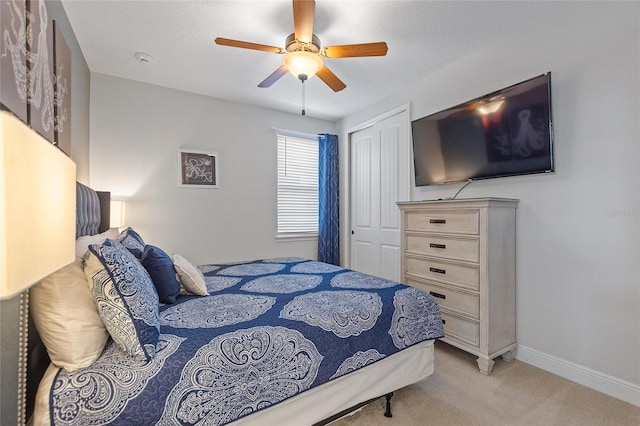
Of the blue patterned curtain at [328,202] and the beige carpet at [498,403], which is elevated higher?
the blue patterned curtain at [328,202]

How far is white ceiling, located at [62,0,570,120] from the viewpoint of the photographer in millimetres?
2041

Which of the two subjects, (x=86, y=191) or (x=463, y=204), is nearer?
(x=86, y=191)

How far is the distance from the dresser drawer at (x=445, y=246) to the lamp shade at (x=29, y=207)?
7.83ft

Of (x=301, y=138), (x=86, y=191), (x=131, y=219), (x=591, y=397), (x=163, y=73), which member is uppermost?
(x=163, y=73)

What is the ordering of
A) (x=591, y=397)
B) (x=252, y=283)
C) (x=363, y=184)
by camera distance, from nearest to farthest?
(x=591, y=397) < (x=252, y=283) < (x=363, y=184)

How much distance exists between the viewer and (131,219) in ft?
10.3

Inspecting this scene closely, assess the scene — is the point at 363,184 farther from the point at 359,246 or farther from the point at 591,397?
the point at 591,397

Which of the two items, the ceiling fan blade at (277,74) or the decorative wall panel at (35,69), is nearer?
Result: the decorative wall panel at (35,69)

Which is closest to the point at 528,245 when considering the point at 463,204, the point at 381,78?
the point at 463,204

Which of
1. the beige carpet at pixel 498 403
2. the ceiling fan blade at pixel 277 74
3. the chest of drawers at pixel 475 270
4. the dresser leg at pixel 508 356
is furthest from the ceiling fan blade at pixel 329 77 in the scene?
the dresser leg at pixel 508 356

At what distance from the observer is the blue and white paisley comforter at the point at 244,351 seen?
3.18ft

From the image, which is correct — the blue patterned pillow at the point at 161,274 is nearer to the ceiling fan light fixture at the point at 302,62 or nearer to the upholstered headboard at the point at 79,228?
the upholstered headboard at the point at 79,228

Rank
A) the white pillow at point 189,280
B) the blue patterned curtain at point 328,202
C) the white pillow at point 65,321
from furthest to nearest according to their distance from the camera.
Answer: the blue patterned curtain at point 328,202, the white pillow at point 189,280, the white pillow at point 65,321

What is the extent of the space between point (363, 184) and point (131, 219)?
9.53 feet
